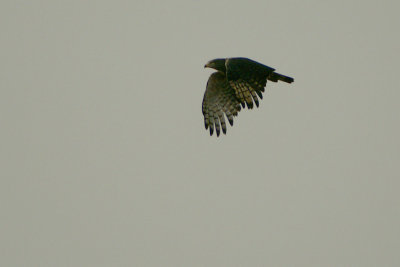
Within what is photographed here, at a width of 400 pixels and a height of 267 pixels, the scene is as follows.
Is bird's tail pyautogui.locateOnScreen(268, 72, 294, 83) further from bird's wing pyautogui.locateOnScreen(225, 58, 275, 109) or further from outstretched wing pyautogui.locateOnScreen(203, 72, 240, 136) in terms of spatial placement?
outstretched wing pyautogui.locateOnScreen(203, 72, 240, 136)

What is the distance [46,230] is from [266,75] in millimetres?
94883

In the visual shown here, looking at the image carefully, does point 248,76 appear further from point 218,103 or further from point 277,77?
point 218,103

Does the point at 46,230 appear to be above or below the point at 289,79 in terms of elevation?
above

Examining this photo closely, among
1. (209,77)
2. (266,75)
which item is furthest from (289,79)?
(209,77)

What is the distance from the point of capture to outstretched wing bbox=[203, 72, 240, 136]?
15.5m

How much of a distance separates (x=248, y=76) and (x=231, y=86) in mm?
453

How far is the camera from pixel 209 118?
1560cm

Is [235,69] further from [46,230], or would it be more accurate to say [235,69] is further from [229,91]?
[46,230]

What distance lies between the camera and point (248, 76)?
585 inches

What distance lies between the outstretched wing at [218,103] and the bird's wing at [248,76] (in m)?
0.53

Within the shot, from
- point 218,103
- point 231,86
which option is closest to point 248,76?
point 231,86

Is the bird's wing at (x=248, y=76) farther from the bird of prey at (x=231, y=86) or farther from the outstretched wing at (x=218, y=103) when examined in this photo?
the outstretched wing at (x=218, y=103)

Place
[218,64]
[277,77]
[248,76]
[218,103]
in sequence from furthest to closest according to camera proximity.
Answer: [218,103] < [218,64] < [277,77] < [248,76]

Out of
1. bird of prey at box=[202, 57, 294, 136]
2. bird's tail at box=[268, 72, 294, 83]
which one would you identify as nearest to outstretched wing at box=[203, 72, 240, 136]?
bird of prey at box=[202, 57, 294, 136]
